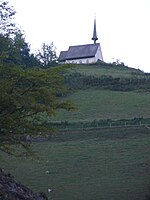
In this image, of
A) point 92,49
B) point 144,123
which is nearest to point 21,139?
Result: point 144,123

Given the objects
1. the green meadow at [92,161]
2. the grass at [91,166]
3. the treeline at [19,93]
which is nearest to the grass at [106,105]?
the green meadow at [92,161]

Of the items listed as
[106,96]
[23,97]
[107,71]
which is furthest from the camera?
[107,71]

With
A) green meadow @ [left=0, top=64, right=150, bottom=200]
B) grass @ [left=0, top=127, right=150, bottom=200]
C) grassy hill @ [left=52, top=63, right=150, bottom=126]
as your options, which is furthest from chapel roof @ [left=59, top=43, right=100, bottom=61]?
grass @ [left=0, top=127, right=150, bottom=200]

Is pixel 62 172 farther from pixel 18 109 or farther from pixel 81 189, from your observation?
pixel 18 109

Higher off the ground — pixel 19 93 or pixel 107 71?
pixel 107 71

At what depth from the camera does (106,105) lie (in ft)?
213

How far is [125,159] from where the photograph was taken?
121 feet

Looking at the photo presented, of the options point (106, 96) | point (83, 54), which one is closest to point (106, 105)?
point (106, 96)

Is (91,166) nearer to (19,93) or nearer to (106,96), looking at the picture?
(19,93)

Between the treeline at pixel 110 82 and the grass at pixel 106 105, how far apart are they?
2.16m

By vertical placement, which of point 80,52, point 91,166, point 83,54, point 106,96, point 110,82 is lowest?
point 91,166

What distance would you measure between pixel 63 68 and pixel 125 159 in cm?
1697

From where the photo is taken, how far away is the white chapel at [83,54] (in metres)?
117

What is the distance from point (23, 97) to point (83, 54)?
98.8 m
